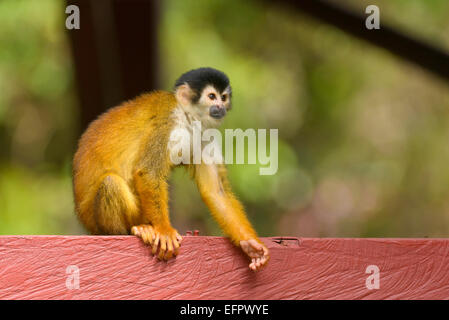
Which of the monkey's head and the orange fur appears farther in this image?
the monkey's head

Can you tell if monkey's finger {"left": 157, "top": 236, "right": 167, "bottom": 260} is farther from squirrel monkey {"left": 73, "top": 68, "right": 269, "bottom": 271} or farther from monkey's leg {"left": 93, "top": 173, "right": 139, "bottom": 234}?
monkey's leg {"left": 93, "top": 173, "right": 139, "bottom": 234}

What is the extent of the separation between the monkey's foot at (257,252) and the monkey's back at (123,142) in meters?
0.65

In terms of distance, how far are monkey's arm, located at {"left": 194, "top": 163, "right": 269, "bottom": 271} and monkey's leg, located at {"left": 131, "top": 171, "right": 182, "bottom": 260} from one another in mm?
240

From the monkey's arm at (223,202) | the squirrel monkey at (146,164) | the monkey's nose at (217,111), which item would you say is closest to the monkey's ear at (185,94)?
the squirrel monkey at (146,164)

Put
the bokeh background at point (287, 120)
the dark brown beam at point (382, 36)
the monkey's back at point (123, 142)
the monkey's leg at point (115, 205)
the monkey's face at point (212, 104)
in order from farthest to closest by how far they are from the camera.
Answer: the bokeh background at point (287, 120) → the dark brown beam at point (382, 36) → the monkey's face at point (212, 104) → the monkey's back at point (123, 142) → the monkey's leg at point (115, 205)

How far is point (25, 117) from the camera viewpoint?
6.16 meters

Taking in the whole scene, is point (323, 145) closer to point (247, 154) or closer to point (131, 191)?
point (247, 154)

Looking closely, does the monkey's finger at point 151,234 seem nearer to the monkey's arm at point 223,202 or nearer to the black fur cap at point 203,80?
the monkey's arm at point 223,202

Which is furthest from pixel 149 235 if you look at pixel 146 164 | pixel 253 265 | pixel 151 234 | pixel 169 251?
pixel 146 164

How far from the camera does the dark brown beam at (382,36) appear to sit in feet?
11.8

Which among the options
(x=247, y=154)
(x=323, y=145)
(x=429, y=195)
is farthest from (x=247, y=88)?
(x=429, y=195)

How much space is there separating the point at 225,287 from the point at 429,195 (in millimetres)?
5125

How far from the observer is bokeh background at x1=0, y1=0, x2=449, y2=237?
5.46m

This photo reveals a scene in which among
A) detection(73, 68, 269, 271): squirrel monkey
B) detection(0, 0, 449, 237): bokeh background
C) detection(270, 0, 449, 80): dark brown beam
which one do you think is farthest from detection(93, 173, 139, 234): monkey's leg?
detection(0, 0, 449, 237): bokeh background
